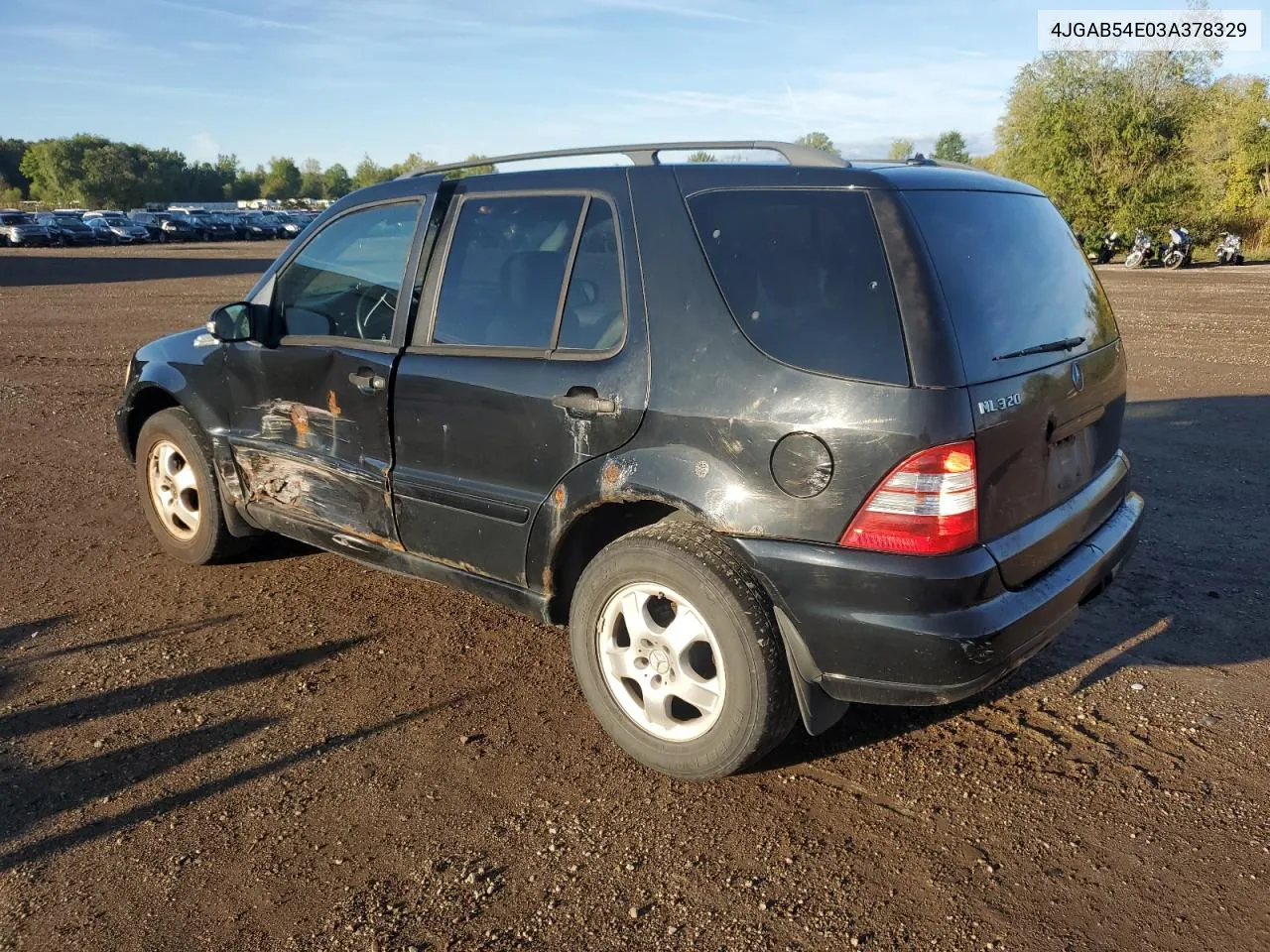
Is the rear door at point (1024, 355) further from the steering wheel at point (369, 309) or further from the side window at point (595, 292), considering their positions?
the steering wheel at point (369, 309)

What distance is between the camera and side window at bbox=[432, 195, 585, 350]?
3.51 m

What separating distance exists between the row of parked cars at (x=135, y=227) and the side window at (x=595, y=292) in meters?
49.5

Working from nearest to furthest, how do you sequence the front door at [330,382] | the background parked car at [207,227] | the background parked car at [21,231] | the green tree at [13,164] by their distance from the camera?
1. the front door at [330,382]
2. the background parked car at [21,231]
3. the background parked car at [207,227]
4. the green tree at [13,164]

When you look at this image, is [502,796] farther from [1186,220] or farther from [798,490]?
[1186,220]

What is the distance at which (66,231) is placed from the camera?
51.2 metres

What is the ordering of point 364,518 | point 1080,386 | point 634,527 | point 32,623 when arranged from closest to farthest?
point 1080,386 → point 634,527 → point 364,518 → point 32,623

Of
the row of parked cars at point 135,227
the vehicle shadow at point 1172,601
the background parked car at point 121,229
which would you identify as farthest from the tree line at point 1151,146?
the background parked car at point 121,229

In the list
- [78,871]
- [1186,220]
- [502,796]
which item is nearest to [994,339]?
[502,796]

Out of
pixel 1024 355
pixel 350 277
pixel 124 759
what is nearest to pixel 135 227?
pixel 350 277

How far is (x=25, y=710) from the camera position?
3.67 meters

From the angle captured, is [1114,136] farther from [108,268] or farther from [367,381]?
[367,381]

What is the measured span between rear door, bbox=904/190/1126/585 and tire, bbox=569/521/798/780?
0.73 m

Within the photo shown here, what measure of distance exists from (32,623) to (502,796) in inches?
102

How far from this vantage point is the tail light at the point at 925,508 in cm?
272
